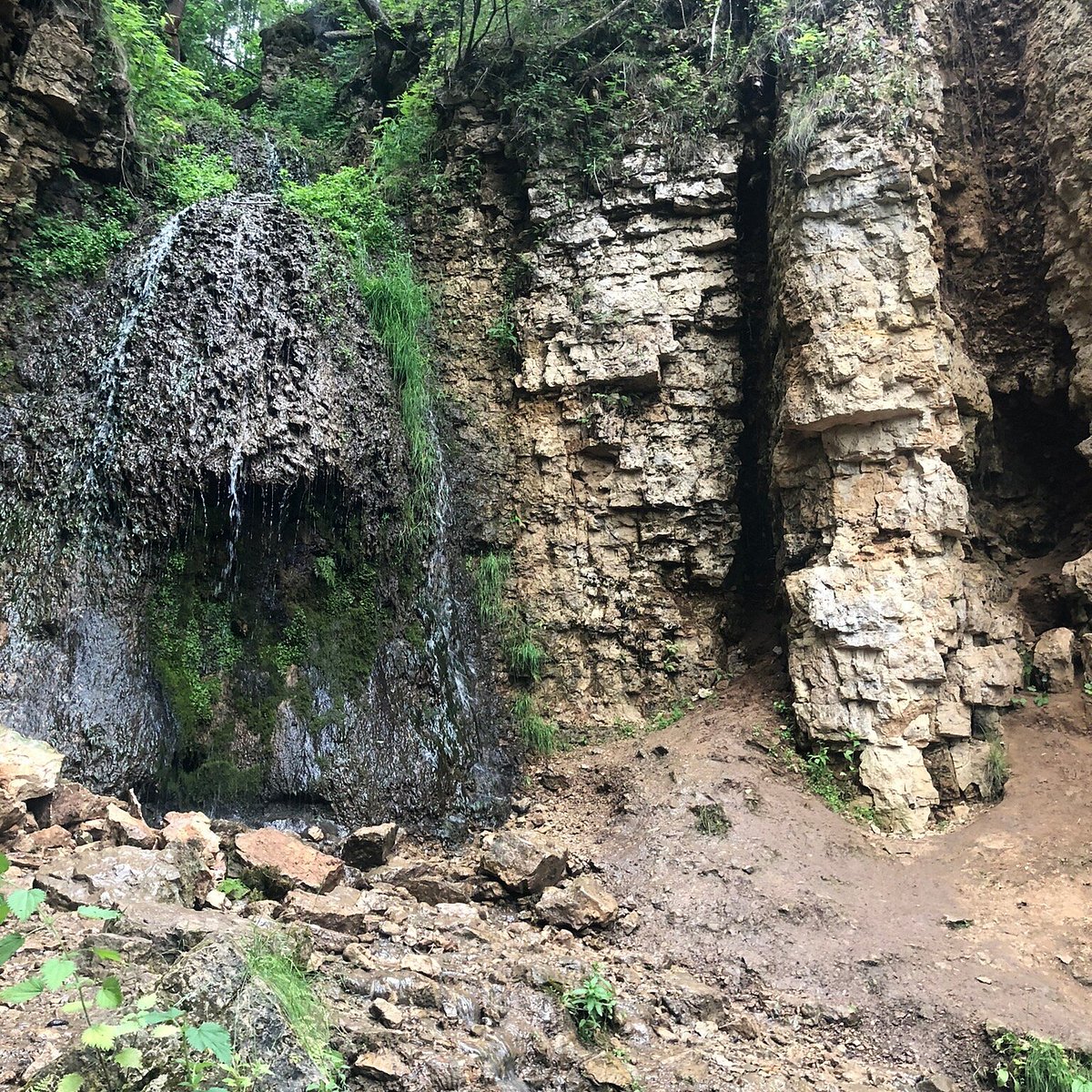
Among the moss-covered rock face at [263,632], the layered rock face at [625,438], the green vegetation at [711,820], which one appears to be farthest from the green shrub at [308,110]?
the green vegetation at [711,820]

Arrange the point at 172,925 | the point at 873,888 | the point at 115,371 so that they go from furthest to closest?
the point at 115,371
the point at 873,888
the point at 172,925

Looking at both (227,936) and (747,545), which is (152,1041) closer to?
(227,936)

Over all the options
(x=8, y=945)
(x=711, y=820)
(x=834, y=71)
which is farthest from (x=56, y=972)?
(x=834, y=71)

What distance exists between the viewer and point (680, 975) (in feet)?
15.0

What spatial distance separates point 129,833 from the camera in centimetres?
412

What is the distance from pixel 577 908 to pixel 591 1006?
99cm

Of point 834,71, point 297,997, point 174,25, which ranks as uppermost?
point 174,25

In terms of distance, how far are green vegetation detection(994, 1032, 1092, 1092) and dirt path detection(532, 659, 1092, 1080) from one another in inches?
4.3

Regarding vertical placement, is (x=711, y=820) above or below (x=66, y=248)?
below

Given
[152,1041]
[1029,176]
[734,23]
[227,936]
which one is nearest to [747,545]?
[1029,176]

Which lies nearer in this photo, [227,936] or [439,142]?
[227,936]

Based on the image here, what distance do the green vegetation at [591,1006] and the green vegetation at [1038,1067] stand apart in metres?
→ 1.93

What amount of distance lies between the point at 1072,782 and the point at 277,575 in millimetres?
6129

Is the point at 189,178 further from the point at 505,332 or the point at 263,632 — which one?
the point at 263,632
